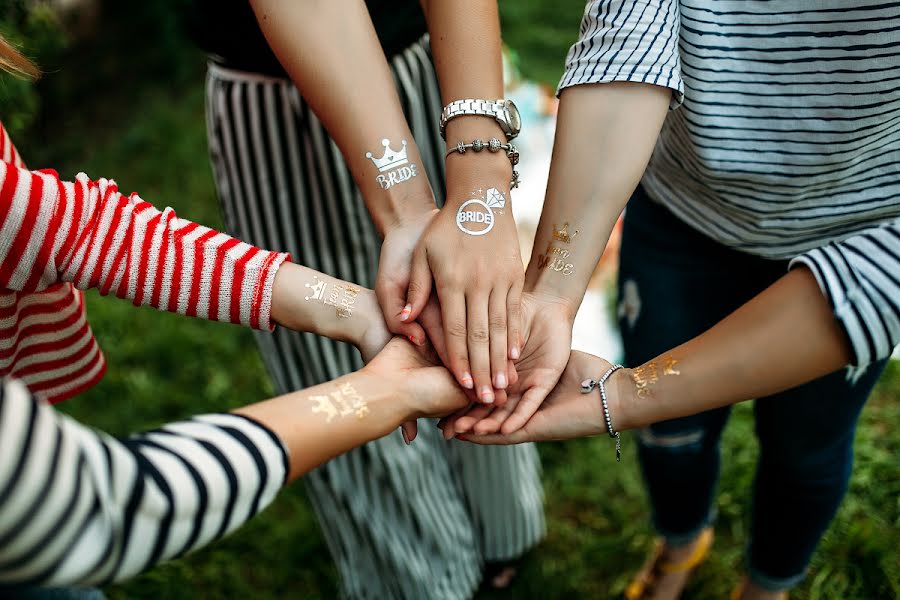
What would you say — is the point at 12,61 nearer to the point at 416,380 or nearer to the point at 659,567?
the point at 416,380

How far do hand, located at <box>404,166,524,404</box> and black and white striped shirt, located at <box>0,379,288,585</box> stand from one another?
45cm

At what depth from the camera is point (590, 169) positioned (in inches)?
53.8

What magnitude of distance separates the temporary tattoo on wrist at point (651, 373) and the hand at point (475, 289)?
0.22m

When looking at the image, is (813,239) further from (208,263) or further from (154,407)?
(154,407)

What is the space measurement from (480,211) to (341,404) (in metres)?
0.43

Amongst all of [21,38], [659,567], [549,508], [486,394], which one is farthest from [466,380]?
[21,38]

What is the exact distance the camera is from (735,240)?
1457 mm

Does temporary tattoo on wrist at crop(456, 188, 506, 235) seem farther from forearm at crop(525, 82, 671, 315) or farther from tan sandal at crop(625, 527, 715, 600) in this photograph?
tan sandal at crop(625, 527, 715, 600)

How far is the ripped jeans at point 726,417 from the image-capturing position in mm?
1548

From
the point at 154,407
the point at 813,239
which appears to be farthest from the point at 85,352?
the point at 154,407

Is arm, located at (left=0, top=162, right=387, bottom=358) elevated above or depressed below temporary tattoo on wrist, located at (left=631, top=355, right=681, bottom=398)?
above

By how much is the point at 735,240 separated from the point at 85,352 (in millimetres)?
1168

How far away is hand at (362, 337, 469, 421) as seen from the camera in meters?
1.31

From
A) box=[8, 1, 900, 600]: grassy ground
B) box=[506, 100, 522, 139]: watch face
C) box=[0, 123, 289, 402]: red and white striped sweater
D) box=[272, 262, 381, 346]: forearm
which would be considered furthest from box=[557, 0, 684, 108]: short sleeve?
box=[8, 1, 900, 600]: grassy ground
